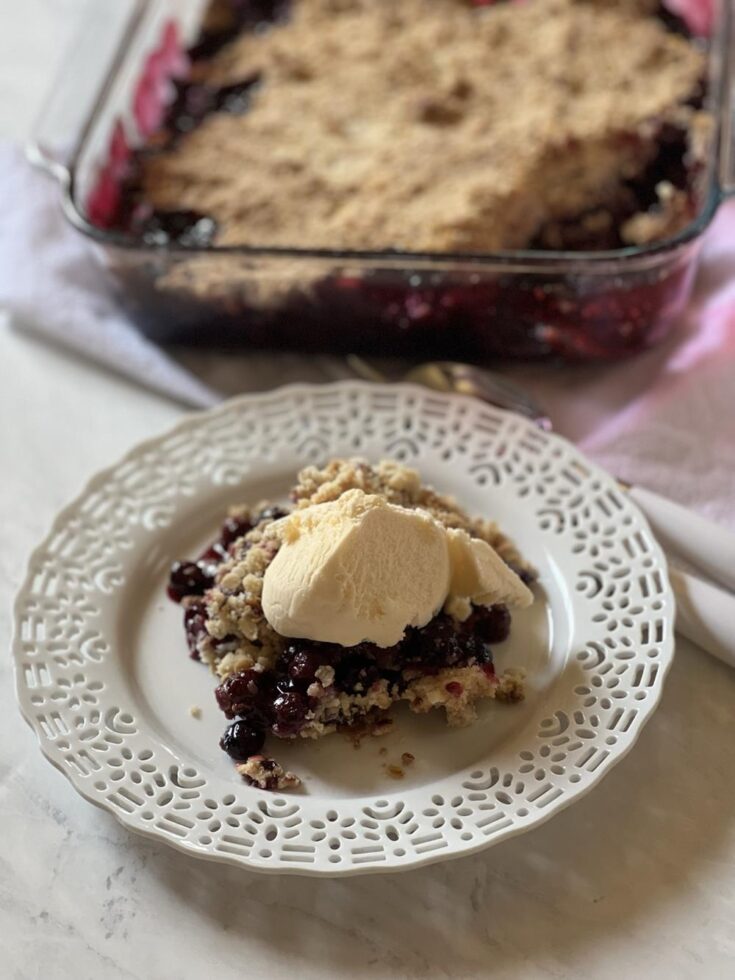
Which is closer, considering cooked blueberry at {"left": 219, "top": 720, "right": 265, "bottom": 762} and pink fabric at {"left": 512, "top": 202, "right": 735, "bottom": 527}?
cooked blueberry at {"left": 219, "top": 720, "right": 265, "bottom": 762}

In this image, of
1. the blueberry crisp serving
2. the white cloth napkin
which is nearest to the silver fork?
the white cloth napkin

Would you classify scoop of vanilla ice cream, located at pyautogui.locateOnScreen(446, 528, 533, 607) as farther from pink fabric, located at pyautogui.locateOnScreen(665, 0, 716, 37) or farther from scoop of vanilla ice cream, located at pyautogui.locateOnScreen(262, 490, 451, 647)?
pink fabric, located at pyautogui.locateOnScreen(665, 0, 716, 37)

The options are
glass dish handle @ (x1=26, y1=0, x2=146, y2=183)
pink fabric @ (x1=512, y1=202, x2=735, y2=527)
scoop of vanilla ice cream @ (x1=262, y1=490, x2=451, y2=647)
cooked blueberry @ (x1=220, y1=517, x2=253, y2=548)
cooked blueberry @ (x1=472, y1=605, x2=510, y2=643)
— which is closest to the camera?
scoop of vanilla ice cream @ (x1=262, y1=490, x2=451, y2=647)

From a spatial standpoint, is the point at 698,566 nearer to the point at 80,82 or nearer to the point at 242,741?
the point at 242,741

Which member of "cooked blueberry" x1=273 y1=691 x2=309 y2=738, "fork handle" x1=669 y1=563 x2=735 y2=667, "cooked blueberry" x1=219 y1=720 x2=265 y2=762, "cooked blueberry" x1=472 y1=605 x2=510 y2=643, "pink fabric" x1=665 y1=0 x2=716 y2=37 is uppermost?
"pink fabric" x1=665 y1=0 x2=716 y2=37

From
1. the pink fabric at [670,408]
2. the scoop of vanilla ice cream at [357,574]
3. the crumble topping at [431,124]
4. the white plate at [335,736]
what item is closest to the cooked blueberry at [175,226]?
A: the crumble topping at [431,124]

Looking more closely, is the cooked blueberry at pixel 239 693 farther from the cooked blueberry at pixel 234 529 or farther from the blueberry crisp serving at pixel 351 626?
the cooked blueberry at pixel 234 529

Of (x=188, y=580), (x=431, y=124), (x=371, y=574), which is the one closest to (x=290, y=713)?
(x=371, y=574)
